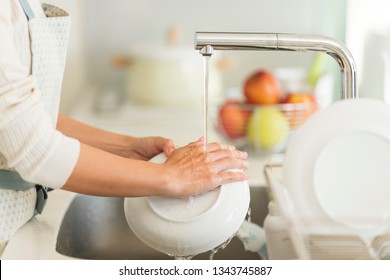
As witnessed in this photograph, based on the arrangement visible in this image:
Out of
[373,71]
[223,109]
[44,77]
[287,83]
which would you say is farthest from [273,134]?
[44,77]

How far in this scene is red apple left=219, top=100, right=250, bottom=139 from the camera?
1493 millimetres

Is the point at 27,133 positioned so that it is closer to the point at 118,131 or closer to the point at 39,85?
the point at 39,85

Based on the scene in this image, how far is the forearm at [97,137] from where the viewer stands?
92 cm

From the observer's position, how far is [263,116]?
1.48 metres

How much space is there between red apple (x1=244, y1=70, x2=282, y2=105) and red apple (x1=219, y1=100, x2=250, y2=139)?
0.04m

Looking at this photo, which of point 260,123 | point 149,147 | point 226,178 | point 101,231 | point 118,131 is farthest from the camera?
point 118,131

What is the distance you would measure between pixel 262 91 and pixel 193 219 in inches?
34.1

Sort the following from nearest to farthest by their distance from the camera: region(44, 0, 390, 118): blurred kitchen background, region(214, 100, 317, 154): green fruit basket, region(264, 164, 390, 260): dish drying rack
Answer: region(264, 164, 390, 260): dish drying rack < region(214, 100, 317, 154): green fruit basket < region(44, 0, 390, 118): blurred kitchen background

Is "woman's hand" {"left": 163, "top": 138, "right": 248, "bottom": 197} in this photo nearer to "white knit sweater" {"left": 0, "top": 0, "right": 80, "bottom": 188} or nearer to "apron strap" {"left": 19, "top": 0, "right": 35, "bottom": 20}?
"white knit sweater" {"left": 0, "top": 0, "right": 80, "bottom": 188}

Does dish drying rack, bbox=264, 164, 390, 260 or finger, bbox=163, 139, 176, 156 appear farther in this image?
finger, bbox=163, 139, 176, 156

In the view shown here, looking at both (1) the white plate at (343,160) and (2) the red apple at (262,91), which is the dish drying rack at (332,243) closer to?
(1) the white plate at (343,160)

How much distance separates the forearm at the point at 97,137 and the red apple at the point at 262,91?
0.65 m

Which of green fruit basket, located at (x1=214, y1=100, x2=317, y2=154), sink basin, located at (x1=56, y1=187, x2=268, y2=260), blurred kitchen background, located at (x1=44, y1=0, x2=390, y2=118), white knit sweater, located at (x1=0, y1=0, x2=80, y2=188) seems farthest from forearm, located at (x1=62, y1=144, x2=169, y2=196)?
blurred kitchen background, located at (x1=44, y1=0, x2=390, y2=118)

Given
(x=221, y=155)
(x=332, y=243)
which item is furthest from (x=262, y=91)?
(x=332, y=243)
